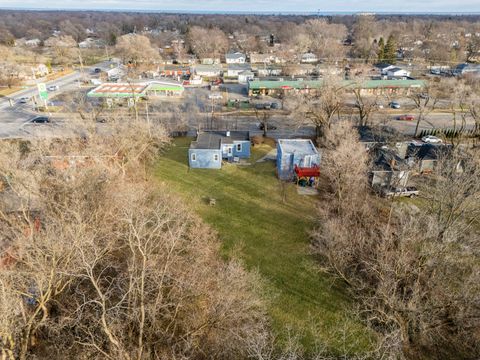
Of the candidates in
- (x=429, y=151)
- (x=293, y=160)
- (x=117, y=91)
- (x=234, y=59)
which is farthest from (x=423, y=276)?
(x=234, y=59)

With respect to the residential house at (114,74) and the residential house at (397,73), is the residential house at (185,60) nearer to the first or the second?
the residential house at (114,74)

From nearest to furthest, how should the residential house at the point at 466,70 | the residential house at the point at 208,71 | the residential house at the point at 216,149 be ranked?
the residential house at the point at 216,149 → the residential house at the point at 466,70 → the residential house at the point at 208,71

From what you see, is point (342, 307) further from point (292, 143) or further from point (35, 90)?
point (35, 90)

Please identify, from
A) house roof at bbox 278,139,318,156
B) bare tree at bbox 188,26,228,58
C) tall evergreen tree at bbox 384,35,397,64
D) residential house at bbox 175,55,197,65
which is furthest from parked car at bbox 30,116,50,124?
tall evergreen tree at bbox 384,35,397,64

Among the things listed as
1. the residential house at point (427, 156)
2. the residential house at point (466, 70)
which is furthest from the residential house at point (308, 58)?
the residential house at point (427, 156)

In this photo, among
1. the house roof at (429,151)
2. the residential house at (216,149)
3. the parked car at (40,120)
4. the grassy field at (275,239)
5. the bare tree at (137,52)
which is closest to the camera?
the grassy field at (275,239)

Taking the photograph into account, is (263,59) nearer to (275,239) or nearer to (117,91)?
(117,91)

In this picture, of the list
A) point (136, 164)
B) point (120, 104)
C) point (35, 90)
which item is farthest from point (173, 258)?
point (35, 90)
